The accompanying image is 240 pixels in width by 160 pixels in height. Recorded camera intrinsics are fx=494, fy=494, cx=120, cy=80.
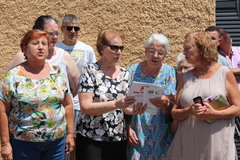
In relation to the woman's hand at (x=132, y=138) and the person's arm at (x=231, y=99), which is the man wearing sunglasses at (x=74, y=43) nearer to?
the woman's hand at (x=132, y=138)

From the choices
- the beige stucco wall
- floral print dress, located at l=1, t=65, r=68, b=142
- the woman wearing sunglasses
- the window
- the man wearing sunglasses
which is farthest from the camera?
the window

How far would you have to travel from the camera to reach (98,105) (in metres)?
4.39

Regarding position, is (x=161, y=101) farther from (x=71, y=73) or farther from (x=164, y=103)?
(x=71, y=73)

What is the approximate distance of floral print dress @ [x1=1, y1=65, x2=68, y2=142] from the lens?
432 centimetres

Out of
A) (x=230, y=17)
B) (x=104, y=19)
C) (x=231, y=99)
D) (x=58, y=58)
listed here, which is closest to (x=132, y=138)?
(x=231, y=99)

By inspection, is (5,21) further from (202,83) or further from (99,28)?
(202,83)

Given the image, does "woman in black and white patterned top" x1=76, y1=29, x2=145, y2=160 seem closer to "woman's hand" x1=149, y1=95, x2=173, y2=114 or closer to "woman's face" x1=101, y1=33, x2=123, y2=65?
"woman's face" x1=101, y1=33, x2=123, y2=65

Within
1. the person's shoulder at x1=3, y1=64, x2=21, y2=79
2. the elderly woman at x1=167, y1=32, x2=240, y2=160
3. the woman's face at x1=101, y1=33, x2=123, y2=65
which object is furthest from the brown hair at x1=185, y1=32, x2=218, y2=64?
the person's shoulder at x1=3, y1=64, x2=21, y2=79

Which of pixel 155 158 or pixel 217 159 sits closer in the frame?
pixel 217 159

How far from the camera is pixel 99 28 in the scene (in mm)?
6500

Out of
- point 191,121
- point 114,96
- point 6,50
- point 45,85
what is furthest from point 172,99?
point 6,50

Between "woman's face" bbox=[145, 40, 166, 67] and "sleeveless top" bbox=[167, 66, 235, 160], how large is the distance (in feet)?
1.20

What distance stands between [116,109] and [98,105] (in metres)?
0.23

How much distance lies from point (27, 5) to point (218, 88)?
3125mm
